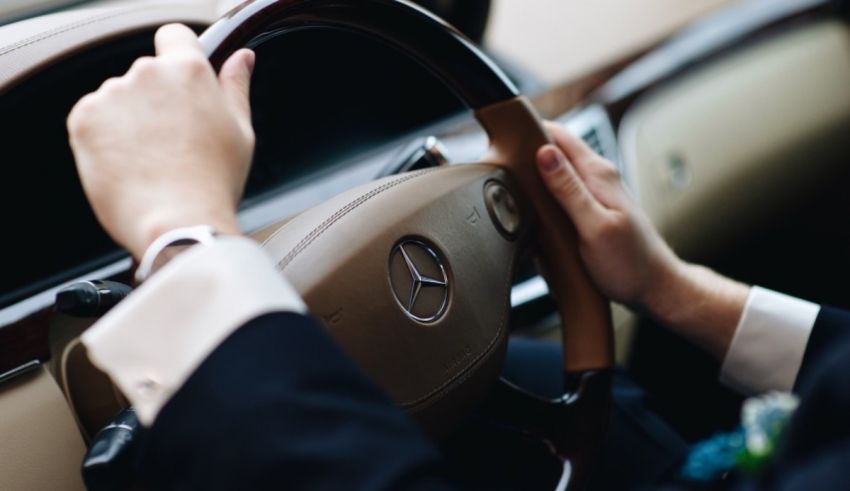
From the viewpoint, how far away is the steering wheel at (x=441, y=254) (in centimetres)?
74

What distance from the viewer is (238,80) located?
686 mm

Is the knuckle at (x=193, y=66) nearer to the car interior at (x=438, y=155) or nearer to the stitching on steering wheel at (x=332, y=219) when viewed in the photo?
the car interior at (x=438, y=155)

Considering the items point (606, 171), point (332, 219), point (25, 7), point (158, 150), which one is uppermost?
point (25, 7)

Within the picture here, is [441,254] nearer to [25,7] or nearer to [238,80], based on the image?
[238,80]

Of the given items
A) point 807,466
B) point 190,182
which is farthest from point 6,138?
point 807,466

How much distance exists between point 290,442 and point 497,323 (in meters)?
0.37

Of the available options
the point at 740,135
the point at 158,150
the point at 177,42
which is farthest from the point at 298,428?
the point at 740,135

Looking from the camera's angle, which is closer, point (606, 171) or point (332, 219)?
point (332, 219)

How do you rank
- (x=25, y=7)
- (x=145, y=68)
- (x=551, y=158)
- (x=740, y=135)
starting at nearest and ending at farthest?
(x=145, y=68), (x=551, y=158), (x=25, y=7), (x=740, y=135)

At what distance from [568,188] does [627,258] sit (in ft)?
0.35

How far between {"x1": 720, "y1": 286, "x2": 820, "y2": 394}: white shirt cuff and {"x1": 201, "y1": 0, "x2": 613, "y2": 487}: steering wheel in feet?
0.56

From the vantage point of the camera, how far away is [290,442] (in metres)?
0.52

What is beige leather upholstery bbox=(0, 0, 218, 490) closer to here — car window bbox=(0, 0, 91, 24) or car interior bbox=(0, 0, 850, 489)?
car interior bbox=(0, 0, 850, 489)

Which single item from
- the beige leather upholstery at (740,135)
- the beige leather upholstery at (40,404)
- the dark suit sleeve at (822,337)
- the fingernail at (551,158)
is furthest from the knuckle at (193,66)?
the beige leather upholstery at (740,135)
